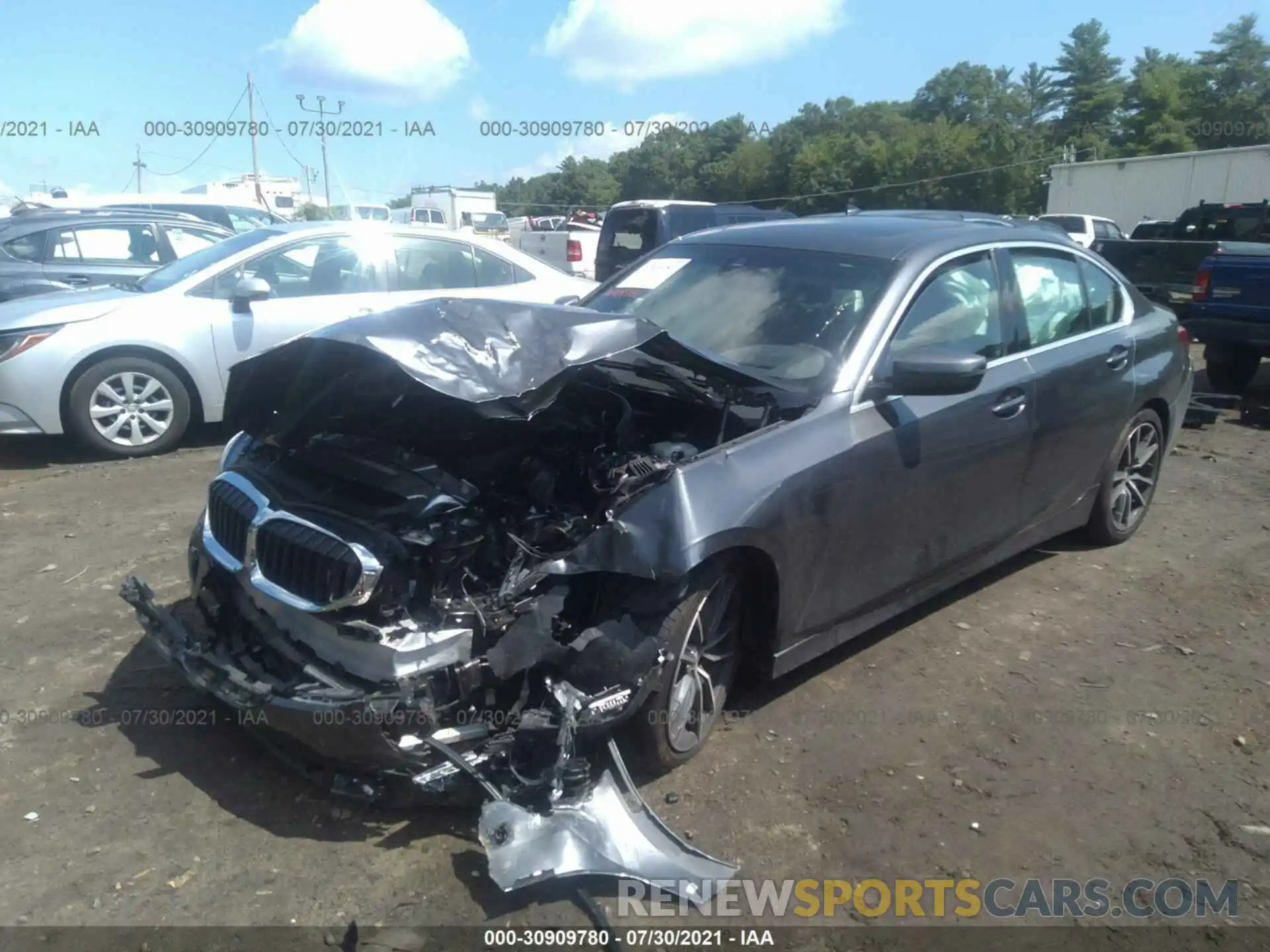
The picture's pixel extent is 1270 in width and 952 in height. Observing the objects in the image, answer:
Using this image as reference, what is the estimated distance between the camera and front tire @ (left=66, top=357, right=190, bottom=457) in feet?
23.4

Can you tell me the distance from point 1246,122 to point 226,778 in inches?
1943

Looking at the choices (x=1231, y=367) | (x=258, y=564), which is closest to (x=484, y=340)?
(x=258, y=564)

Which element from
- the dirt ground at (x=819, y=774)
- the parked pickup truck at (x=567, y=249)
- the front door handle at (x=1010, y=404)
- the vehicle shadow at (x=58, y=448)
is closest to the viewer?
the dirt ground at (x=819, y=774)

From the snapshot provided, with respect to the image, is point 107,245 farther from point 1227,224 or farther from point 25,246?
point 1227,224

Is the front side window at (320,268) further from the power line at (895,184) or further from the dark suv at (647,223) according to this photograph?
the power line at (895,184)

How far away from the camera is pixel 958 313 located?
4.32 meters

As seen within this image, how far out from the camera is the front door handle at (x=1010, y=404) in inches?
169

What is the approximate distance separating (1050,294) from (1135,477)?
54.1 inches

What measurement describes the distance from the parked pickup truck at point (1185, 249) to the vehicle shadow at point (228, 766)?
9197 millimetres

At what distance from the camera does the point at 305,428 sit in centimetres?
366

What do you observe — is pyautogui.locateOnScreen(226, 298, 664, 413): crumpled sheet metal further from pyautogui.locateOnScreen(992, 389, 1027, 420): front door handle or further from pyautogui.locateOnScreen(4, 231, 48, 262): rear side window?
pyautogui.locateOnScreen(4, 231, 48, 262): rear side window

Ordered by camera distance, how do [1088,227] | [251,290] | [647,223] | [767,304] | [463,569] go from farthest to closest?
1. [1088,227]
2. [647,223]
3. [251,290]
4. [767,304]
5. [463,569]

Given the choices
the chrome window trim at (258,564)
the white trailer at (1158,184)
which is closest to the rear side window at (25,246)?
the chrome window trim at (258,564)

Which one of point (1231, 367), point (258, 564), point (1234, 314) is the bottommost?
point (1231, 367)
